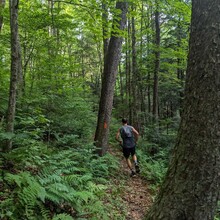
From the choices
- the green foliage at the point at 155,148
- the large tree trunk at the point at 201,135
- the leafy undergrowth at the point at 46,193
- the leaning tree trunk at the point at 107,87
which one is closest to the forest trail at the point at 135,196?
the leafy undergrowth at the point at 46,193

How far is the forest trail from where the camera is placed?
5.05 meters

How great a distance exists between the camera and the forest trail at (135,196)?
505cm

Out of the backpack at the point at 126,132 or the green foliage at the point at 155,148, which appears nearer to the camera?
the backpack at the point at 126,132

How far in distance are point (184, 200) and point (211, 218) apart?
48 centimetres

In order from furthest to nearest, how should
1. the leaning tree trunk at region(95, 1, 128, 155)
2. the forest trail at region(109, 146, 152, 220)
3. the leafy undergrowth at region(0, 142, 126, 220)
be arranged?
the leaning tree trunk at region(95, 1, 128, 155) < the forest trail at region(109, 146, 152, 220) < the leafy undergrowth at region(0, 142, 126, 220)

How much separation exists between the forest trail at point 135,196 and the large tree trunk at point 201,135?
1.98 metres

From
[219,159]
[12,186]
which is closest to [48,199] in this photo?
[12,186]

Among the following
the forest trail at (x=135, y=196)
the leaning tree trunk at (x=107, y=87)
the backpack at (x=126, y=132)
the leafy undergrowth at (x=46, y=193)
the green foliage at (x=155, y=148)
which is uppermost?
the leaning tree trunk at (x=107, y=87)

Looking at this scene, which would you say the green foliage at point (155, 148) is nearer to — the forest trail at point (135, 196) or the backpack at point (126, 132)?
the forest trail at point (135, 196)

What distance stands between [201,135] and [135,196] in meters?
3.60

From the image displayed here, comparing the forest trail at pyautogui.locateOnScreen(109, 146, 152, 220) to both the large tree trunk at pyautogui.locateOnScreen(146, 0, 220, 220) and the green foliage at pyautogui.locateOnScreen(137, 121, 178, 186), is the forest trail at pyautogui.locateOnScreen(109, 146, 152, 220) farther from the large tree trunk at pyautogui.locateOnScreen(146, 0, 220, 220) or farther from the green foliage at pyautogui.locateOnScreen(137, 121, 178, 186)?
the large tree trunk at pyautogui.locateOnScreen(146, 0, 220, 220)

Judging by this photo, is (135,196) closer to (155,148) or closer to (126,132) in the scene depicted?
(126,132)

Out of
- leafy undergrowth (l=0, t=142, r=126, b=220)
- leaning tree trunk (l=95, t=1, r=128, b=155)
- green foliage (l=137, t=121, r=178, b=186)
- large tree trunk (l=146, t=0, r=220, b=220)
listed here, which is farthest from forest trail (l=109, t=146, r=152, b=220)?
large tree trunk (l=146, t=0, r=220, b=220)

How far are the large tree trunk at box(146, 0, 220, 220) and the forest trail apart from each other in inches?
77.9
